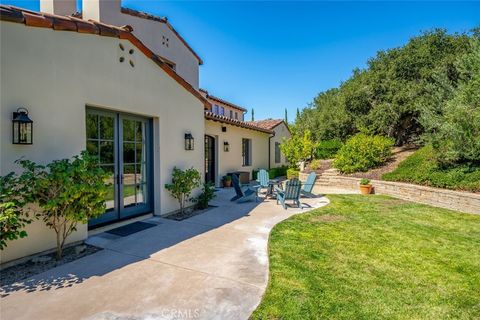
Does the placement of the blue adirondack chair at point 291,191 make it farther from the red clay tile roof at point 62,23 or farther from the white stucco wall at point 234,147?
the red clay tile roof at point 62,23

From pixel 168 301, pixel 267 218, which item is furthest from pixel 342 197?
pixel 168 301

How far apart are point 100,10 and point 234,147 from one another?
871 cm

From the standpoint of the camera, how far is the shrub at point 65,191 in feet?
13.0

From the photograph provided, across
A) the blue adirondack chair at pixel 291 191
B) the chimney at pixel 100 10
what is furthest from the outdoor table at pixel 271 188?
the chimney at pixel 100 10

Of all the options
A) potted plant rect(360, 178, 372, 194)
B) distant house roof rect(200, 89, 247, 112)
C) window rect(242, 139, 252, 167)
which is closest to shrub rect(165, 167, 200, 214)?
potted plant rect(360, 178, 372, 194)

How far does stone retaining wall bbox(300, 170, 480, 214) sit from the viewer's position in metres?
8.13

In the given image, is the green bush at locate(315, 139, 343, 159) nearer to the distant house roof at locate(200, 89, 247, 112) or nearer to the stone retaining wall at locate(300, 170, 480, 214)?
the stone retaining wall at locate(300, 170, 480, 214)

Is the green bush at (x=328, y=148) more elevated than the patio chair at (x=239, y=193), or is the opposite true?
the green bush at (x=328, y=148)

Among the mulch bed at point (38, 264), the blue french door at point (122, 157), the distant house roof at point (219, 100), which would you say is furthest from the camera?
the distant house roof at point (219, 100)

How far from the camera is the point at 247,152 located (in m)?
15.8

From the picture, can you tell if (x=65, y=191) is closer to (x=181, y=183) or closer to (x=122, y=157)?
(x=122, y=157)

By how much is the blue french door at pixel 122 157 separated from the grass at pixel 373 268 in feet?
11.9

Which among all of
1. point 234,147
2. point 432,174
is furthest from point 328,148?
point 432,174

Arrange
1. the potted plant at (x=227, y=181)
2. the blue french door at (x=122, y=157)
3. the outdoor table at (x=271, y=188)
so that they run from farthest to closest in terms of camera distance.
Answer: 1. the potted plant at (x=227, y=181)
2. the outdoor table at (x=271, y=188)
3. the blue french door at (x=122, y=157)
